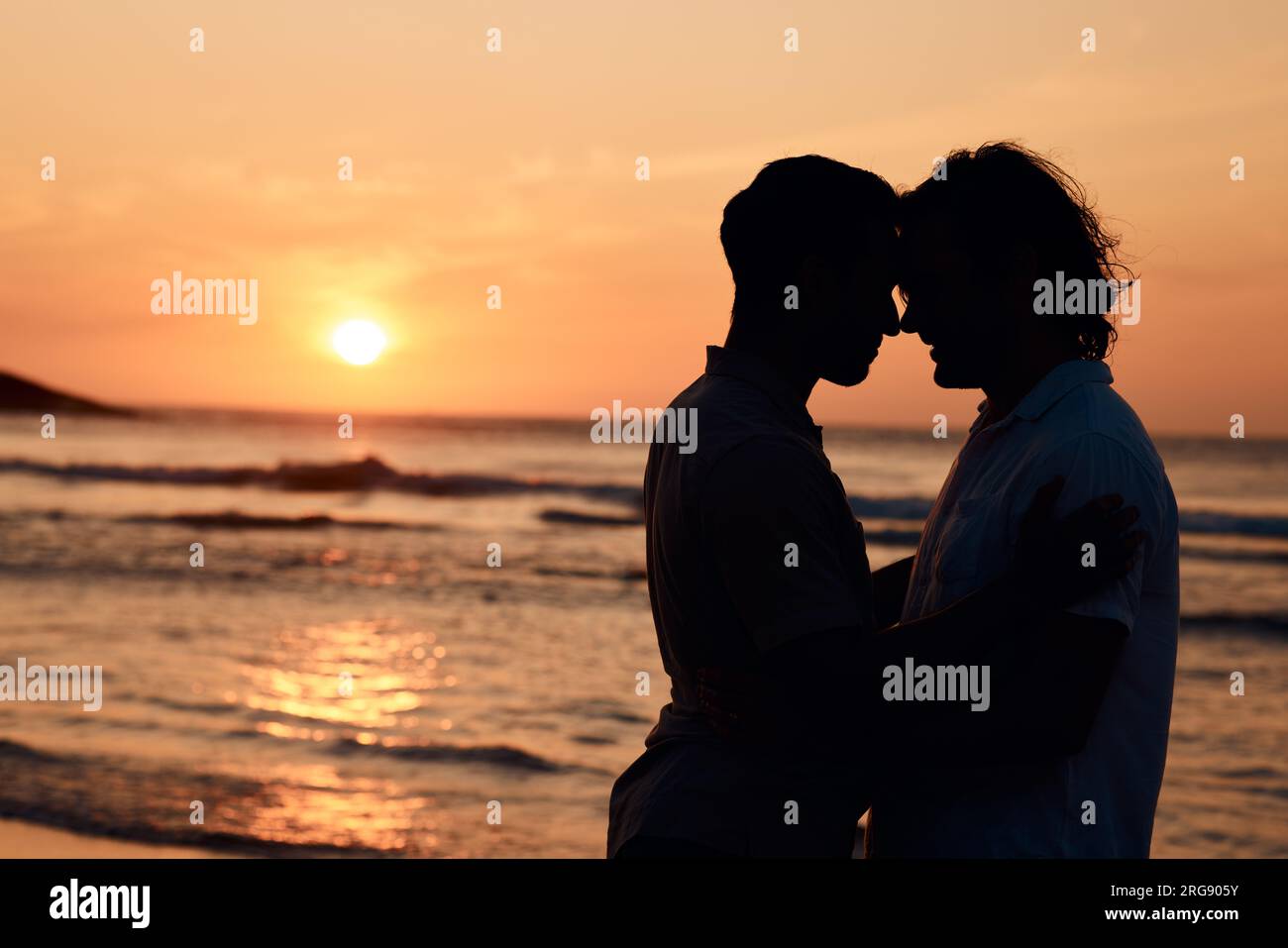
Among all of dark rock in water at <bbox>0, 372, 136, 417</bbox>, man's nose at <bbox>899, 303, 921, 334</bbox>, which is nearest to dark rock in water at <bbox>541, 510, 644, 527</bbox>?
man's nose at <bbox>899, 303, 921, 334</bbox>

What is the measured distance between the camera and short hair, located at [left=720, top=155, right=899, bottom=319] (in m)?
2.49

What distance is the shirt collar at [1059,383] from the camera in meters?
2.44

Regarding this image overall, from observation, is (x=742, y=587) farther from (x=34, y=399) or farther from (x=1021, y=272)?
(x=34, y=399)

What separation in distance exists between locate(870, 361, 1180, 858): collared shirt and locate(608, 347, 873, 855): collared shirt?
0.76 ft

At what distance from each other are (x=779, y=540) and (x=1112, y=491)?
622 mm

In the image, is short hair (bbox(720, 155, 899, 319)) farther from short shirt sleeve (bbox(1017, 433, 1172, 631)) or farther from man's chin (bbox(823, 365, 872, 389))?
short shirt sleeve (bbox(1017, 433, 1172, 631))

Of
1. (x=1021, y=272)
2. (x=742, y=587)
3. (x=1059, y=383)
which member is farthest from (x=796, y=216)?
(x=742, y=587)

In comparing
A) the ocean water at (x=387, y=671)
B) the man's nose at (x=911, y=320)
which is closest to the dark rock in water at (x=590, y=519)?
the ocean water at (x=387, y=671)

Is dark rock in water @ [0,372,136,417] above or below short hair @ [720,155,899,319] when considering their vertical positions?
above

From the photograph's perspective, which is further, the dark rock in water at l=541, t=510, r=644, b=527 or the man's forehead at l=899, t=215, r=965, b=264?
the dark rock in water at l=541, t=510, r=644, b=527

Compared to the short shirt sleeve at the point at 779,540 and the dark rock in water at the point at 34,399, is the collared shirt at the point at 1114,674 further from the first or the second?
the dark rock in water at the point at 34,399

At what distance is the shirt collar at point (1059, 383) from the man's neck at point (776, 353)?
0.44m

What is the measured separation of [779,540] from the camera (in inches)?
88.1
